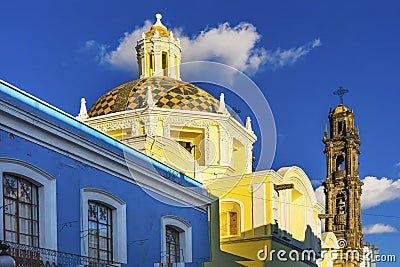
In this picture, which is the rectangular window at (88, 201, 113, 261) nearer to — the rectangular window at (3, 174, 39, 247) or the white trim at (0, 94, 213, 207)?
the white trim at (0, 94, 213, 207)

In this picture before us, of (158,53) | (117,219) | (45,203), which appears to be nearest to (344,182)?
(158,53)

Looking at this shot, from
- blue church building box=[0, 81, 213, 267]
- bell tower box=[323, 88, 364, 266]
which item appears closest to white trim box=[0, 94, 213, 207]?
blue church building box=[0, 81, 213, 267]

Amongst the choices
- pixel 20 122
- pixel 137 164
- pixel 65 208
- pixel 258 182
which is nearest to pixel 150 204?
pixel 137 164

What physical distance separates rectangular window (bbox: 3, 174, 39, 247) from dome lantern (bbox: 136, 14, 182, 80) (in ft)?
57.9

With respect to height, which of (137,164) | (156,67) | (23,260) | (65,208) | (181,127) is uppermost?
(156,67)

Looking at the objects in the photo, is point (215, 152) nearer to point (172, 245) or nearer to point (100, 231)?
point (172, 245)

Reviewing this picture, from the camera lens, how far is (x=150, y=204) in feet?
52.1

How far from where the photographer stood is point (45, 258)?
1222 cm

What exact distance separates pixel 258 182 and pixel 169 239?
4.76 m

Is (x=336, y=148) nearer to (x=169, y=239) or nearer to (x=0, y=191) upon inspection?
(x=169, y=239)

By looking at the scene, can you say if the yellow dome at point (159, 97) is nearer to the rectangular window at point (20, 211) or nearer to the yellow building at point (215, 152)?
the yellow building at point (215, 152)

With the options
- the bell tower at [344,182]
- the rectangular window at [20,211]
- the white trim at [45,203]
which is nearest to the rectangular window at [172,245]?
the white trim at [45,203]

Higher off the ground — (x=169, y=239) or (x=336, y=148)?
(x=336, y=148)

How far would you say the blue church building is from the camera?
1216 cm
